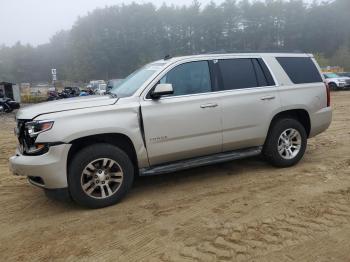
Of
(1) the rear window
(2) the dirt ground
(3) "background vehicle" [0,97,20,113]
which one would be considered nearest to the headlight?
(2) the dirt ground

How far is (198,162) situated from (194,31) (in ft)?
→ 293

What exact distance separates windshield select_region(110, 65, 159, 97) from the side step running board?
105 cm

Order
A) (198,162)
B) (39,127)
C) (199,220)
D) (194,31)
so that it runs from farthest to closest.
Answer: (194,31)
(198,162)
(39,127)
(199,220)

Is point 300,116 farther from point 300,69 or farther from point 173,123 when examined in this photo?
point 173,123

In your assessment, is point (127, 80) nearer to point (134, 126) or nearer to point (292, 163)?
point (134, 126)

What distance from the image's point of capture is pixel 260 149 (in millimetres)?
6117

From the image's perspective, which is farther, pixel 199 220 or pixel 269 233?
pixel 199 220

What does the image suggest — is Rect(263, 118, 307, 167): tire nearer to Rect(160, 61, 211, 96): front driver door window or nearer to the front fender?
Rect(160, 61, 211, 96): front driver door window

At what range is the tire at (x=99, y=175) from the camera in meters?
4.70

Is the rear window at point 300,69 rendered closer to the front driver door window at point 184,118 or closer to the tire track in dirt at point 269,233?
the front driver door window at point 184,118

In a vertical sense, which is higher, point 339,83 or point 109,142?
point 109,142

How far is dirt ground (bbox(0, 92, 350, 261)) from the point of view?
12.1 ft

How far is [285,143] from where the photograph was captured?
250 inches

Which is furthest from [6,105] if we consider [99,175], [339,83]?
[339,83]
